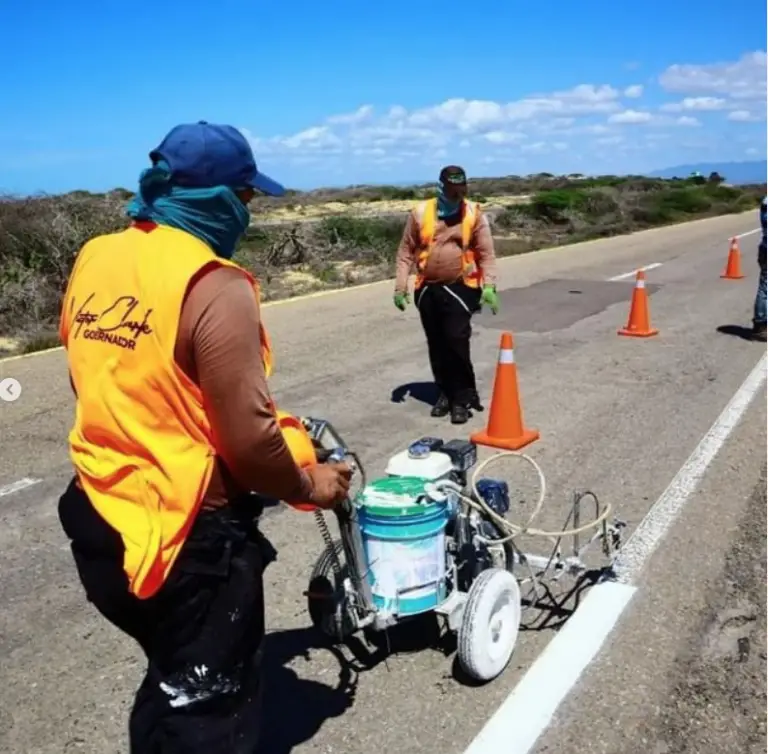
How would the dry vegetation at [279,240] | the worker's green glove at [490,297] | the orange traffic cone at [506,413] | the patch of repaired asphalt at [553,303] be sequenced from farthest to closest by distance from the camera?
the dry vegetation at [279,240], the patch of repaired asphalt at [553,303], the worker's green glove at [490,297], the orange traffic cone at [506,413]

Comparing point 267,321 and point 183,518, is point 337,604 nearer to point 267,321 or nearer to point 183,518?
point 183,518

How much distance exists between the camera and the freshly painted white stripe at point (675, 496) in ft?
15.5

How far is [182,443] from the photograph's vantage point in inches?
86.7

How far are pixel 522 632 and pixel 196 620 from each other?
6.84ft

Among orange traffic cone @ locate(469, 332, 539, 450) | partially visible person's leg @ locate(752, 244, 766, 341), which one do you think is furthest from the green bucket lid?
partially visible person's leg @ locate(752, 244, 766, 341)

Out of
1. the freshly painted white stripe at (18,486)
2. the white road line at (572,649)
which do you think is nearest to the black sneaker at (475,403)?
the white road line at (572,649)

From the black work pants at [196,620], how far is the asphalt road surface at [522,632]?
0.96 m

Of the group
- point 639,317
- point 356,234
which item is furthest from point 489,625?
point 356,234

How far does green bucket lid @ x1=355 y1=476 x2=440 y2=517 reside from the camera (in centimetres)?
345

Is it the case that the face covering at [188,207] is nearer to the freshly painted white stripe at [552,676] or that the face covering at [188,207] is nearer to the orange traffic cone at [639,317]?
the freshly painted white stripe at [552,676]

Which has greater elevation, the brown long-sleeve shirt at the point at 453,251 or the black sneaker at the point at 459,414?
the brown long-sleeve shirt at the point at 453,251

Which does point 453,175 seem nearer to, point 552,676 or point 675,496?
point 675,496

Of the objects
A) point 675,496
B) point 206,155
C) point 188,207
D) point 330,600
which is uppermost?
point 206,155

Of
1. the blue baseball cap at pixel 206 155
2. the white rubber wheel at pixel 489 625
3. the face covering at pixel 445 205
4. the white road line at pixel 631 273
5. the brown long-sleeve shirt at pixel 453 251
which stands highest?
the blue baseball cap at pixel 206 155
